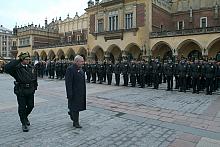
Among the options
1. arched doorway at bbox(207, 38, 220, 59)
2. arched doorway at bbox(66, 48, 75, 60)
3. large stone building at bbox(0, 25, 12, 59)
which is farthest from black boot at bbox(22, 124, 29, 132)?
large stone building at bbox(0, 25, 12, 59)

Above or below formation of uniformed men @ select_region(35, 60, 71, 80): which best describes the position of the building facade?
above

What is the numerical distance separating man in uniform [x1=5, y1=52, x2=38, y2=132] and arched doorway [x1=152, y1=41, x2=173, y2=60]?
997 inches

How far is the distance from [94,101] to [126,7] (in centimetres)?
2482

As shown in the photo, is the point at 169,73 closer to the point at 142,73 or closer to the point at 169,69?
the point at 169,69

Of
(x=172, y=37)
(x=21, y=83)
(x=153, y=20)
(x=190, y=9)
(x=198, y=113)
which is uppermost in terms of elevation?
(x=190, y=9)

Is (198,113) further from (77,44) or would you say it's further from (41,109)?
(77,44)

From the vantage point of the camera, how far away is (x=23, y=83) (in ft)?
18.9

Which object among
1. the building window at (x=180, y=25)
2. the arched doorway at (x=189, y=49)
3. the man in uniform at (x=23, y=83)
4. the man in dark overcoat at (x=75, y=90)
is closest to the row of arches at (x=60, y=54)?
the building window at (x=180, y=25)

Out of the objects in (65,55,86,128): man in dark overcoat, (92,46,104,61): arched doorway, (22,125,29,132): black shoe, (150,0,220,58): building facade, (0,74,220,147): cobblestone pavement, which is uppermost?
(150,0,220,58): building facade

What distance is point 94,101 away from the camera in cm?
974

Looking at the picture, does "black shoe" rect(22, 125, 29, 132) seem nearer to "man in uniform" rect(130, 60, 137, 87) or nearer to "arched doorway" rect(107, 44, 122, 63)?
"man in uniform" rect(130, 60, 137, 87)

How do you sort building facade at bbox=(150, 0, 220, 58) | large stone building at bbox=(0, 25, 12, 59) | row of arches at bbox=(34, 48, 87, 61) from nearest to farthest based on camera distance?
building facade at bbox=(150, 0, 220, 58)
row of arches at bbox=(34, 48, 87, 61)
large stone building at bbox=(0, 25, 12, 59)

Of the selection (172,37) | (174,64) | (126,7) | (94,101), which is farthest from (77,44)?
(94,101)

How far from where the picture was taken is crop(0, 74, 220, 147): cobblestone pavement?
5035 mm
